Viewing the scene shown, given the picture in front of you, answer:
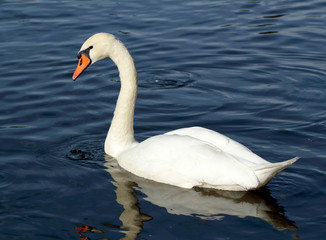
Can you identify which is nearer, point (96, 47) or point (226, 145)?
point (226, 145)

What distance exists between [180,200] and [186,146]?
2.08ft

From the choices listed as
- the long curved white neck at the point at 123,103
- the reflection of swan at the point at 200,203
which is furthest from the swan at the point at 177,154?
the reflection of swan at the point at 200,203

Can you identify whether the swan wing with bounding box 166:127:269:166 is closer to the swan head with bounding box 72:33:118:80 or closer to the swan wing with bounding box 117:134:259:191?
the swan wing with bounding box 117:134:259:191

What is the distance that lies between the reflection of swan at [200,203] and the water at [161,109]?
2 cm

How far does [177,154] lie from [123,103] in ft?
4.64

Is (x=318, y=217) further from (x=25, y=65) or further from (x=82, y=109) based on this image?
(x=25, y=65)

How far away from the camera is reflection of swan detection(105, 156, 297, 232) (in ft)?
23.0

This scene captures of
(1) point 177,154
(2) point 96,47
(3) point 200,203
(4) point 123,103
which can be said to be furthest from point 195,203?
(2) point 96,47

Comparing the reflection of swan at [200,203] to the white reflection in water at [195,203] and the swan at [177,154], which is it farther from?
the swan at [177,154]

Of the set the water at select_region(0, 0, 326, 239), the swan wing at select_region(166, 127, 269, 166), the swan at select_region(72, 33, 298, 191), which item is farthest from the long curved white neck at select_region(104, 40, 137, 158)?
the swan wing at select_region(166, 127, 269, 166)

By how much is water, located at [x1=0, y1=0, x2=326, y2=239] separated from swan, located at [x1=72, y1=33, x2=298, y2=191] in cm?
17

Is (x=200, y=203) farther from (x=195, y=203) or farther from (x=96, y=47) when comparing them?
(x=96, y=47)

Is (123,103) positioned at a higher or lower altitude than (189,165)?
higher

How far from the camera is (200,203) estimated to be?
736 centimetres
